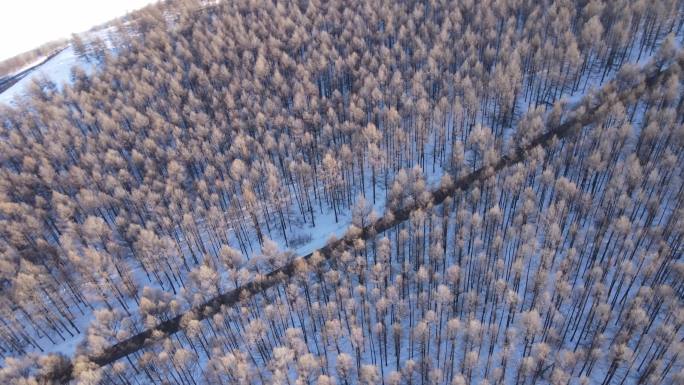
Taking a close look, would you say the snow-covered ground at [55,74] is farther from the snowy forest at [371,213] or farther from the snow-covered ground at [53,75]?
the snowy forest at [371,213]

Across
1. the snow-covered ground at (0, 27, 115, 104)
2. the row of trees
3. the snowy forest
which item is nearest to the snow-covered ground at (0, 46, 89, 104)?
the snow-covered ground at (0, 27, 115, 104)

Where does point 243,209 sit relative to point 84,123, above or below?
below

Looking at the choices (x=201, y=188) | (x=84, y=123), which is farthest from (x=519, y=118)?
(x=84, y=123)

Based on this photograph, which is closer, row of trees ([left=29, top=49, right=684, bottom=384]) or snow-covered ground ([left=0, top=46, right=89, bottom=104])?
row of trees ([left=29, top=49, right=684, bottom=384])

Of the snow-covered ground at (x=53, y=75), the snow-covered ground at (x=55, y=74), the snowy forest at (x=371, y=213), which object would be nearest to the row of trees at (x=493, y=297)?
the snowy forest at (x=371, y=213)

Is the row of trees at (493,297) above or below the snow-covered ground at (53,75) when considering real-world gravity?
below

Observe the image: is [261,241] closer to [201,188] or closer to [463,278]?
[201,188]

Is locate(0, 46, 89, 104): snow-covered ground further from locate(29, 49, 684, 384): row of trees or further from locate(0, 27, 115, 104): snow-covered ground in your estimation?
locate(29, 49, 684, 384): row of trees

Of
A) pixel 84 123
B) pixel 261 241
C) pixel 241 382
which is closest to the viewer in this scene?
pixel 241 382
